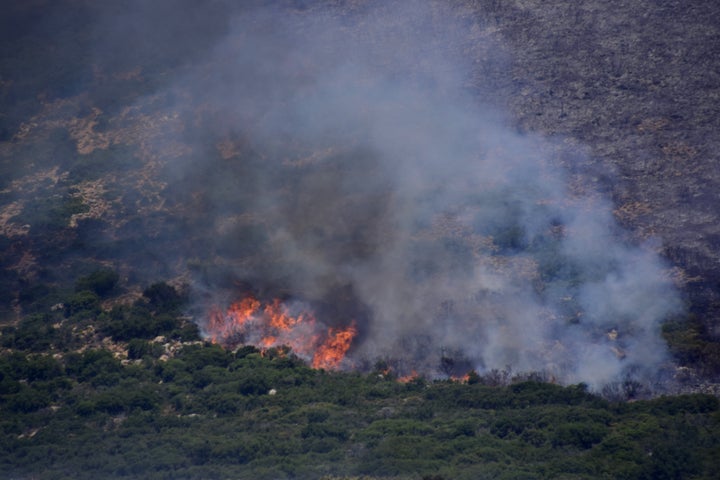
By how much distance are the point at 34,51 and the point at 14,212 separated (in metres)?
17.9

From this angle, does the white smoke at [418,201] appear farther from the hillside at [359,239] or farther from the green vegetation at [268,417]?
the green vegetation at [268,417]

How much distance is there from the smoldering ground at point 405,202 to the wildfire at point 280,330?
0.86 m

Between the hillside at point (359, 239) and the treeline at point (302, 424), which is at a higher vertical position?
the hillside at point (359, 239)

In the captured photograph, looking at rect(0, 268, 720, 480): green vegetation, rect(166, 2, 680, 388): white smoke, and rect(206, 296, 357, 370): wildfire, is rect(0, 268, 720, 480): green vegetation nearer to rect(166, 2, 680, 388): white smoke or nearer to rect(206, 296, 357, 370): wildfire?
rect(206, 296, 357, 370): wildfire

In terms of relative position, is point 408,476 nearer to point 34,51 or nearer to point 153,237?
point 153,237

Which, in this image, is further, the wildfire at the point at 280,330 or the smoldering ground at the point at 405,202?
the wildfire at the point at 280,330

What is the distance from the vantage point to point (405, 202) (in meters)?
65.3

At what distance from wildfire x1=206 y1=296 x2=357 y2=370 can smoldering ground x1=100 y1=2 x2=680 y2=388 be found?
86 centimetres

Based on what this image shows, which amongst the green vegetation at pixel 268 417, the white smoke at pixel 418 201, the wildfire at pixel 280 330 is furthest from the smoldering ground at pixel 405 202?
the green vegetation at pixel 268 417

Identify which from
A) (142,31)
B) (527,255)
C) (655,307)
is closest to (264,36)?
(142,31)

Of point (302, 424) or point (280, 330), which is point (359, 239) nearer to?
point (280, 330)

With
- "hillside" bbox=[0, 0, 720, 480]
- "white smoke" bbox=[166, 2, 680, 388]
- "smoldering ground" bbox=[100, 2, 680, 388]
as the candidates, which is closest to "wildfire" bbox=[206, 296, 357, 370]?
"hillside" bbox=[0, 0, 720, 480]

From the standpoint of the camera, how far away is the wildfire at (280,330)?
57.2 m

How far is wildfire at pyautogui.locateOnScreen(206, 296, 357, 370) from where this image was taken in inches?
2254
